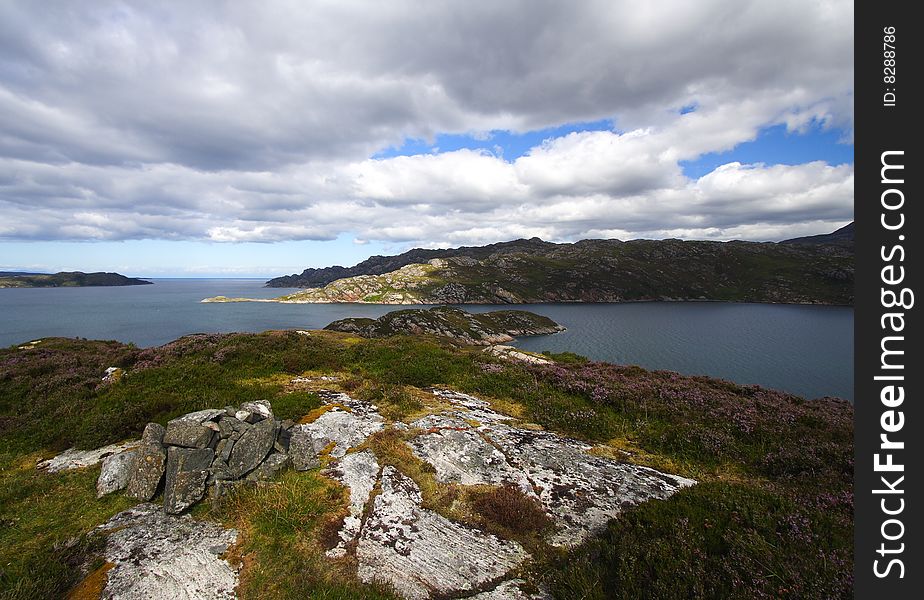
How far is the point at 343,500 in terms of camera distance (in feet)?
25.8

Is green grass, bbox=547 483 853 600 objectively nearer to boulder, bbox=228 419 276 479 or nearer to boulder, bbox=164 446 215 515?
boulder, bbox=228 419 276 479

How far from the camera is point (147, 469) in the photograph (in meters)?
8.26

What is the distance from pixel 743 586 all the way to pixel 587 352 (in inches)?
3273

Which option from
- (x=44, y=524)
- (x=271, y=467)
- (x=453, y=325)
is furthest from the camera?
(x=453, y=325)

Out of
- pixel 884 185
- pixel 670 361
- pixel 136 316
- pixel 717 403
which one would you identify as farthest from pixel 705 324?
pixel 136 316

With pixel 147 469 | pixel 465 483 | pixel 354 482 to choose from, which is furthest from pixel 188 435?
pixel 465 483

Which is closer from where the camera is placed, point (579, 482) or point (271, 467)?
point (579, 482)

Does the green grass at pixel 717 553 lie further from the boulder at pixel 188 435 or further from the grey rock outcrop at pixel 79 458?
the grey rock outcrop at pixel 79 458

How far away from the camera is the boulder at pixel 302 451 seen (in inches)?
353

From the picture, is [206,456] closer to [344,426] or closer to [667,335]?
[344,426]

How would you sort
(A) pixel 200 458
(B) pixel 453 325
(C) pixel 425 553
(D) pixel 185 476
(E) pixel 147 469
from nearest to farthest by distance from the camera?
(C) pixel 425 553
(D) pixel 185 476
(E) pixel 147 469
(A) pixel 200 458
(B) pixel 453 325

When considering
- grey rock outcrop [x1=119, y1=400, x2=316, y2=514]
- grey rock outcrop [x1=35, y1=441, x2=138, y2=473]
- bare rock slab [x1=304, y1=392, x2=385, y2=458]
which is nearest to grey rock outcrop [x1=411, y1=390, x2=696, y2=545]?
bare rock slab [x1=304, y1=392, x2=385, y2=458]

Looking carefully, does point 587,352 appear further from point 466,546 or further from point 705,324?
point 466,546

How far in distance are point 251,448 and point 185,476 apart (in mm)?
1373
